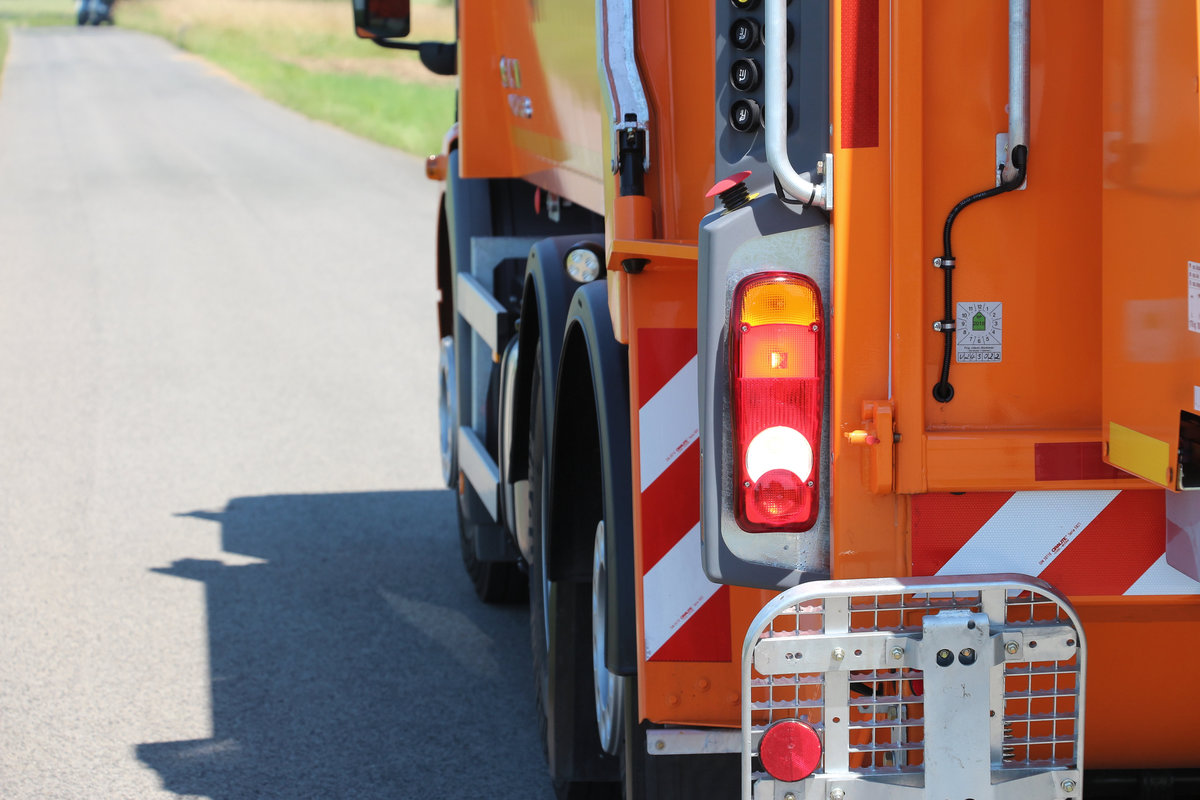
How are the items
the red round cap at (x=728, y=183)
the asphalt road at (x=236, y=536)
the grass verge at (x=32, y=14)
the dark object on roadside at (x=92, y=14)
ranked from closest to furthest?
1. the red round cap at (x=728, y=183)
2. the asphalt road at (x=236, y=536)
3. the grass verge at (x=32, y=14)
4. the dark object on roadside at (x=92, y=14)

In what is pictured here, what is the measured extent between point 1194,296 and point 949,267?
0.36m

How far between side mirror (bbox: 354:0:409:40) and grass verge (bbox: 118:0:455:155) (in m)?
18.6

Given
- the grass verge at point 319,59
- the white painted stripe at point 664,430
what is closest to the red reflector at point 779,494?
the white painted stripe at point 664,430

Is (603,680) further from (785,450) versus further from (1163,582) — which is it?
(1163,582)

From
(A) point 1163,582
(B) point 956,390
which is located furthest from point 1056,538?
(B) point 956,390

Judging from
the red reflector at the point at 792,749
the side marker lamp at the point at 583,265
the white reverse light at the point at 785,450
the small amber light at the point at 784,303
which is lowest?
the red reflector at the point at 792,749

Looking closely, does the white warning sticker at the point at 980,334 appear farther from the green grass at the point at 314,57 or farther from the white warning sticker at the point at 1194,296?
the green grass at the point at 314,57

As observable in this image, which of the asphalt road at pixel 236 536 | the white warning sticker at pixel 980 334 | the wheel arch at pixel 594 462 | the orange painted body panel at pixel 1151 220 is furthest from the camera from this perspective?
the asphalt road at pixel 236 536

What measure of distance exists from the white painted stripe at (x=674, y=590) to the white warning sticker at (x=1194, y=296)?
1.12m

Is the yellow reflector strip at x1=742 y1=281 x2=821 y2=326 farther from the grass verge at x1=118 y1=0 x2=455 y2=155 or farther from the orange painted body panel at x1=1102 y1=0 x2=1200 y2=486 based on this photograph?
the grass verge at x1=118 y1=0 x2=455 y2=155

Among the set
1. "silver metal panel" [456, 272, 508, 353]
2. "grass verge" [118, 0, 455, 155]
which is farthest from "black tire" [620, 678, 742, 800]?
"grass verge" [118, 0, 455, 155]

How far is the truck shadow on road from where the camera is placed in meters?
4.43

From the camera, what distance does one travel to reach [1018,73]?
2.31 metres

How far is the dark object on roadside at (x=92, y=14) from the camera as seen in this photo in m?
67.6
